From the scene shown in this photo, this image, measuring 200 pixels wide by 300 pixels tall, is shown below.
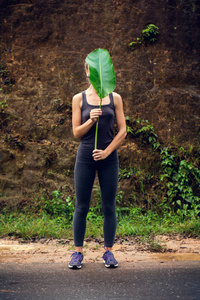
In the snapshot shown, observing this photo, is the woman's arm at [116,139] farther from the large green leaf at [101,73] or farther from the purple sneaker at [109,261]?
the purple sneaker at [109,261]

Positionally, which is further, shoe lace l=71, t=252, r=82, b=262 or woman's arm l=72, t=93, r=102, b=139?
shoe lace l=71, t=252, r=82, b=262

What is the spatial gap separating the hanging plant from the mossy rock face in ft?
7.62

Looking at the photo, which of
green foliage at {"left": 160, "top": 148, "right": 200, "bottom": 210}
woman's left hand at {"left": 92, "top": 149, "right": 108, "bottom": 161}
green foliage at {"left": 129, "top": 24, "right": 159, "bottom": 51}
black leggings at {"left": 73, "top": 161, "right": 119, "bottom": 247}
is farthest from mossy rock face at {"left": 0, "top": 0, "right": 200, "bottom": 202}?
woman's left hand at {"left": 92, "top": 149, "right": 108, "bottom": 161}

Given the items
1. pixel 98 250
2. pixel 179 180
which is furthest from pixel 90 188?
pixel 179 180

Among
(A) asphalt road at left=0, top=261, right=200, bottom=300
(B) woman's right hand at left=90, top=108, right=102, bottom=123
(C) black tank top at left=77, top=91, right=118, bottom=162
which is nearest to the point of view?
(A) asphalt road at left=0, top=261, right=200, bottom=300

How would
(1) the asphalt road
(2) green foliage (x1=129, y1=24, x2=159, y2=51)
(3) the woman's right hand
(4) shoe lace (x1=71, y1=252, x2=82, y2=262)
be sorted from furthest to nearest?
(2) green foliage (x1=129, y1=24, x2=159, y2=51), (4) shoe lace (x1=71, y1=252, x2=82, y2=262), (3) the woman's right hand, (1) the asphalt road

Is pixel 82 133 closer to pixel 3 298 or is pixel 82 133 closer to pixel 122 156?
pixel 3 298

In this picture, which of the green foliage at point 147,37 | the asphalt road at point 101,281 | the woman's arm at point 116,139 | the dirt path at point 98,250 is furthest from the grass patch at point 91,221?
the green foliage at point 147,37

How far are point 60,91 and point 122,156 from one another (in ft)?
5.22

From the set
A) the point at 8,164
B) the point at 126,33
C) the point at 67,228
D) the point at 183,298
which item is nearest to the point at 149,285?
the point at 183,298

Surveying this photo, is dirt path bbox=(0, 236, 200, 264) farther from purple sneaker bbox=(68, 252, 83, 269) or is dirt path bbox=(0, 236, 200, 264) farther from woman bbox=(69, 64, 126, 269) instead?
woman bbox=(69, 64, 126, 269)

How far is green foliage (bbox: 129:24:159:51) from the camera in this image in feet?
17.6

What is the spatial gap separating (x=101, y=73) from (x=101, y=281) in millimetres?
1988

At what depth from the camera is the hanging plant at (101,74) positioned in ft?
9.55
